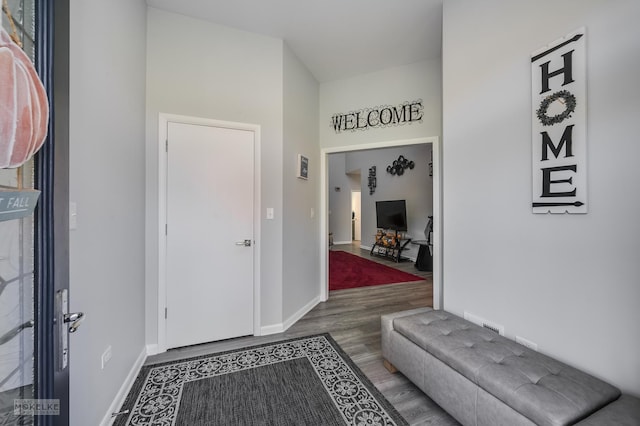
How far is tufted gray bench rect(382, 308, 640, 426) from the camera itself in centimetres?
107

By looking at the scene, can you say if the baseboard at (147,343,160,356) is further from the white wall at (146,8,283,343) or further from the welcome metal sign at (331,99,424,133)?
the welcome metal sign at (331,99,424,133)

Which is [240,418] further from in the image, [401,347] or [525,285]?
[525,285]

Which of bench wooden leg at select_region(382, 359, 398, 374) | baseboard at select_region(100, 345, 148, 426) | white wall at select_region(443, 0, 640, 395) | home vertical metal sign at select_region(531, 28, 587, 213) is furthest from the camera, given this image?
bench wooden leg at select_region(382, 359, 398, 374)

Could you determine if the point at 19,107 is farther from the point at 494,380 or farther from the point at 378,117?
the point at 378,117

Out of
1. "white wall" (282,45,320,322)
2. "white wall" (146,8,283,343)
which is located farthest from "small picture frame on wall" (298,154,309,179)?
"white wall" (146,8,283,343)

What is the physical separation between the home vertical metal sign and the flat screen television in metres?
4.94

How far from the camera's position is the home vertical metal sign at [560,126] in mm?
1349

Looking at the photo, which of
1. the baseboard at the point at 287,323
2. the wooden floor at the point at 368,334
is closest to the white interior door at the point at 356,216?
the wooden floor at the point at 368,334

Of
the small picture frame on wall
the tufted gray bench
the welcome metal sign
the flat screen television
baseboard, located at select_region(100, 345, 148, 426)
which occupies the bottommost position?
baseboard, located at select_region(100, 345, 148, 426)

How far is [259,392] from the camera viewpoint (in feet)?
5.83

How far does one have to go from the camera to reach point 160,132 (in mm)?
2258

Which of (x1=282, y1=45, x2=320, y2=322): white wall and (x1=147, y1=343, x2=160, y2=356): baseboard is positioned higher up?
(x1=282, y1=45, x2=320, y2=322): white wall

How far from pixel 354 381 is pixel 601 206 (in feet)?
6.00

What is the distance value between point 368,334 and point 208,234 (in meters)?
1.88
